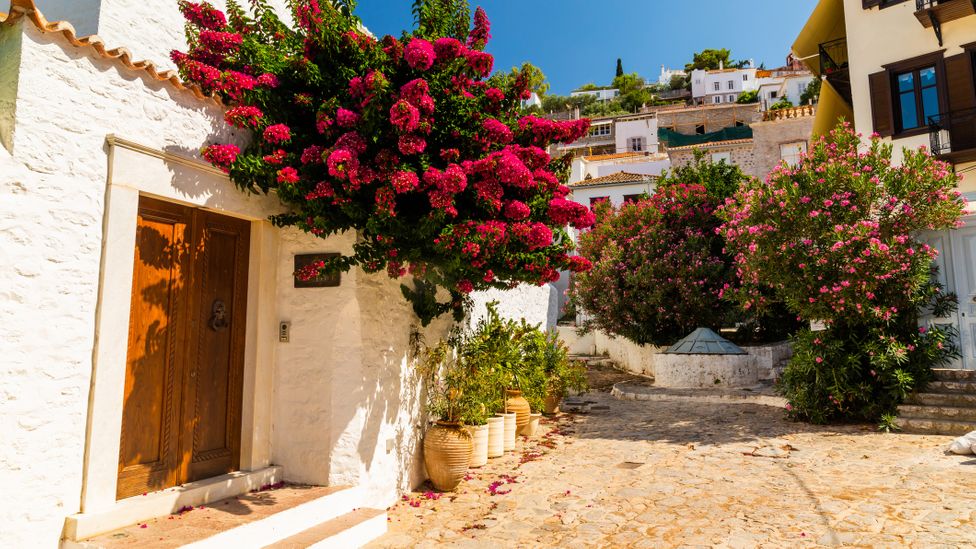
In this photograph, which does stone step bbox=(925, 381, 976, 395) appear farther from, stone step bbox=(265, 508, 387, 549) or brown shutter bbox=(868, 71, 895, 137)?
stone step bbox=(265, 508, 387, 549)

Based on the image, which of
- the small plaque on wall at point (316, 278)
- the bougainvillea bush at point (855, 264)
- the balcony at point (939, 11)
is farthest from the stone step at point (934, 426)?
the balcony at point (939, 11)

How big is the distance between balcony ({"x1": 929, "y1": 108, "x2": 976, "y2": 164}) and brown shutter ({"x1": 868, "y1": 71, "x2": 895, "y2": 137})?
31.8 inches

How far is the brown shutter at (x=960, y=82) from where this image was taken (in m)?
12.6

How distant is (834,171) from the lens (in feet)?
29.6

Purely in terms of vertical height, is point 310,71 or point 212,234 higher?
point 310,71

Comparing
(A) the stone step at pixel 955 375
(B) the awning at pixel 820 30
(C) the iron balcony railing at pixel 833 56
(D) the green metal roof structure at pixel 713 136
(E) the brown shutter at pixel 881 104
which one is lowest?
(A) the stone step at pixel 955 375

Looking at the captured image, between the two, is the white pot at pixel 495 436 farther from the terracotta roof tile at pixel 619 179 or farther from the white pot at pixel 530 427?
the terracotta roof tile at pixel 619 179

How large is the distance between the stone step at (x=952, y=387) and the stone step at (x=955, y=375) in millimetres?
158

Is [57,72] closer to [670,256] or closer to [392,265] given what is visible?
[392,265]

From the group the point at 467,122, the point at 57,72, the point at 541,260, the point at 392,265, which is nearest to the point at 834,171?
the point at 541,260

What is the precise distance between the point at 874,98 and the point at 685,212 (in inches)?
203

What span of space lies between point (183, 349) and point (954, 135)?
15.6m

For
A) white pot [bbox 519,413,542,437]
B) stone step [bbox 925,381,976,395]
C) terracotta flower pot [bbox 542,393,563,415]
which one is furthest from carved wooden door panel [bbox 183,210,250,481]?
stone step [bbox 925,381,976,395]

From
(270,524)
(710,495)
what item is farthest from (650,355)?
(270,524)
